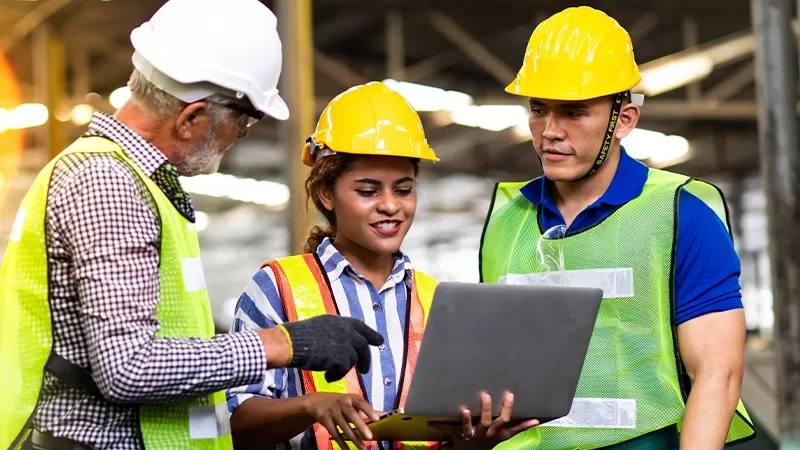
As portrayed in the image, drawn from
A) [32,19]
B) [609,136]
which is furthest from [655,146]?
[609,136]

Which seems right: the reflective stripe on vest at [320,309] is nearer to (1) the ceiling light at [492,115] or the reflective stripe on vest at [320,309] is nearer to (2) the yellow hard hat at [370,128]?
(2) the yellow hard hat at [370,128]

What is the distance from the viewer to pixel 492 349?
2752 mm

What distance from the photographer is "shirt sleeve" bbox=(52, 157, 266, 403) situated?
2.36 metres

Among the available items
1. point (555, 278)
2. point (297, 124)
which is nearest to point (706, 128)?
point (297, 124)

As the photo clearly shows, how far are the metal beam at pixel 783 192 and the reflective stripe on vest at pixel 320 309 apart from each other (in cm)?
502

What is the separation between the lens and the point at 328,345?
254 centimetres

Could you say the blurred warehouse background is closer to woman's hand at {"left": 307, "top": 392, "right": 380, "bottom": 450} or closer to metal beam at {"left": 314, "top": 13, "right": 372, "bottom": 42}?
metal beam at {"left": 314, "top": 13, "right": 372, "bottom": 42}

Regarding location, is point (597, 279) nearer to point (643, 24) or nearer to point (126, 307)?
point (126, 307)

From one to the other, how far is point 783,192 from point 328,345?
5.88 m

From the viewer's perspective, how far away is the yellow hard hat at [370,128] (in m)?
3.34

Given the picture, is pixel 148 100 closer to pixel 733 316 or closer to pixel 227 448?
pixel 227 448

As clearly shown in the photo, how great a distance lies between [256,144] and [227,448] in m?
19.0

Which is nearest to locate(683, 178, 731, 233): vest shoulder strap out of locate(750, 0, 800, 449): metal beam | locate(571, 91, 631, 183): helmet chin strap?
locate(571, 91, 631, 183): helmet chin strap

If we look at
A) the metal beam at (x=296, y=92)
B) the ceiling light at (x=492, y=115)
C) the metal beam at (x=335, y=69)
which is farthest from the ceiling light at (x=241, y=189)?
the metal beam at (x=296, y=92)
